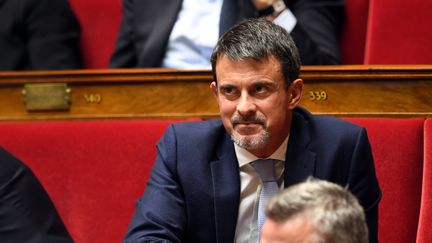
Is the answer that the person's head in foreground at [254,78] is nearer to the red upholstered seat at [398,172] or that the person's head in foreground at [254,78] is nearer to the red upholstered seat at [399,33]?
the red upholstered seat at [398,172]

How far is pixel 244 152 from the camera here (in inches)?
29.3

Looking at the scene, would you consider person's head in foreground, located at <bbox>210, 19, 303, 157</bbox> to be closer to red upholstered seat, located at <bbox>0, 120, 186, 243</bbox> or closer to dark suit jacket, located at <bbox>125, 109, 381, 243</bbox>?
dark suit jacket, located at <bbox>125, 109, 381, 243</bbox>

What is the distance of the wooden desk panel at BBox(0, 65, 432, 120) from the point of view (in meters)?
0.86

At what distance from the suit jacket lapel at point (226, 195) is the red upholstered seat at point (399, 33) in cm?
33

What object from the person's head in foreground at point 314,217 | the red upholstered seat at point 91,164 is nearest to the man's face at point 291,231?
the person's head in foreground at point 314,217

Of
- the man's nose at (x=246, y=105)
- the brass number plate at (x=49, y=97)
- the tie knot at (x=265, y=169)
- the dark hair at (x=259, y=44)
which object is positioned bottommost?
the tie knot at (x=265, y=169)

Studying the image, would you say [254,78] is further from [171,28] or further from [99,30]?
[99,30]

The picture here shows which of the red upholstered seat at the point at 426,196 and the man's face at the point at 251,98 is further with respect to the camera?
the red upholstered seat at the point at 426,196

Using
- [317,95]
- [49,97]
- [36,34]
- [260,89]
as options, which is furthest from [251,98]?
[36,34]

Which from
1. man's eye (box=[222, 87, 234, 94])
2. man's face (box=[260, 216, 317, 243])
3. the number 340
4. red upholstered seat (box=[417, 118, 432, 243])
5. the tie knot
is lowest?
red upholstered seat (box=[417, 118, 432, 243])

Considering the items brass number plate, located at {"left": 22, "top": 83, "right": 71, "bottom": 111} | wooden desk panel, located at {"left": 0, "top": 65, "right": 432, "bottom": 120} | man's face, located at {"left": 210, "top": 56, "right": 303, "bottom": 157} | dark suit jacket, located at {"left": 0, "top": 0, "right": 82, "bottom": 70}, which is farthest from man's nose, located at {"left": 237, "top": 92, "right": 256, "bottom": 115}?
dark suit jacket, located at {"left": 0, "top": 0, "right": 82, "bottom": 70}

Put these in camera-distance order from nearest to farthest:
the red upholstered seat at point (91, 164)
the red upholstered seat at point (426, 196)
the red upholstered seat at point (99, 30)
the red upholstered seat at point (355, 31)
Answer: the red upholstered seat at point (426, 196)
the red upholstered seat at point (91, 164)
the red upholstered seat at point (355, 31)
the red upholstered seat at point (99, 30)

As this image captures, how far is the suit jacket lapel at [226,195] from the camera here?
0.72 m

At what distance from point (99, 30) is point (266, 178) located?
1.74ft
